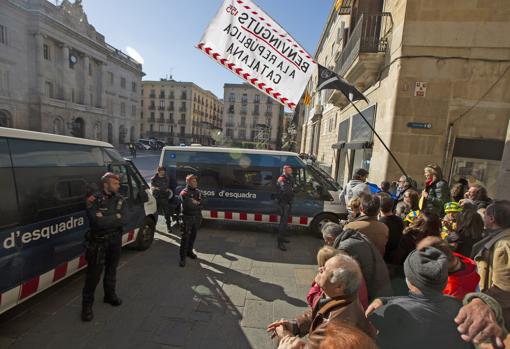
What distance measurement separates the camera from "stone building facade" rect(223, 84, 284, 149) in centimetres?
6781

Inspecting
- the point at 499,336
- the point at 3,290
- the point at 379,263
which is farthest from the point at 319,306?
the point at 3,290

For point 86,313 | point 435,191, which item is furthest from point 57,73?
point 435,191

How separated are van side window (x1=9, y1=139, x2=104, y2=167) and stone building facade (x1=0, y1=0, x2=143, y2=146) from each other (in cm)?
3603

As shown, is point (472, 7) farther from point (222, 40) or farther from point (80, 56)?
point (80, 56)

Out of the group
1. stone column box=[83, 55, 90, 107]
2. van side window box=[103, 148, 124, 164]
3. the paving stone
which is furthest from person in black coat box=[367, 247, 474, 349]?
stone column box=[83, 55, 90, 107]

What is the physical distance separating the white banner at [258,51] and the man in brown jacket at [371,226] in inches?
74.3

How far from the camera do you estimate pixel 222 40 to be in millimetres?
4219

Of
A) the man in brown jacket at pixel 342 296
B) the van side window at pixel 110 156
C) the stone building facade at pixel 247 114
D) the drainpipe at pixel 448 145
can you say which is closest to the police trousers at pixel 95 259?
the van side window at pixel 110 156

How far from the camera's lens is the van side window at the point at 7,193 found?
9.29 feet

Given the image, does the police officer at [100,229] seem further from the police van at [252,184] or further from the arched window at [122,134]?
the arched window at [122,134]

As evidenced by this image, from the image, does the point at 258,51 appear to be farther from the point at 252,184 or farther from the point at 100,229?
the point at 252,184

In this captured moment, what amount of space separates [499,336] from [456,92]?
7774 millimetres

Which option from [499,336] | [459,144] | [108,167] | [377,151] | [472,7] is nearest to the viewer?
[499,336]

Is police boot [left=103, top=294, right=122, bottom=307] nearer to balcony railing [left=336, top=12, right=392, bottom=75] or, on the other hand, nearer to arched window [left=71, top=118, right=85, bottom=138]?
balcony railing [left=336, top=12, right=392, bottom=75]
